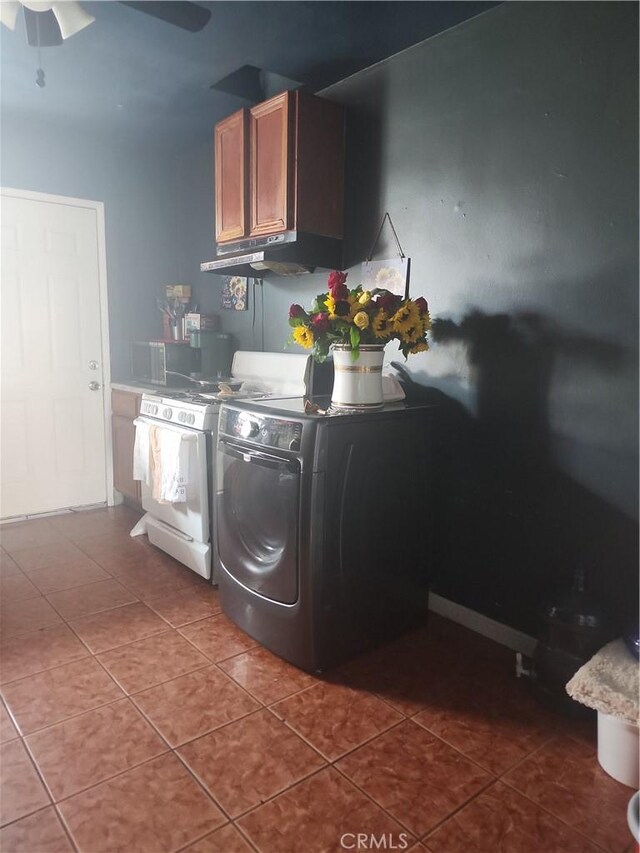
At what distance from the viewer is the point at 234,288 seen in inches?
149

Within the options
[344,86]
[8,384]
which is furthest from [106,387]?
[344,86]

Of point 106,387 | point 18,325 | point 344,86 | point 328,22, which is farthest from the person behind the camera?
point 106,387

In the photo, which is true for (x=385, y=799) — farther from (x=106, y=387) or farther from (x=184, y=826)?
(x=106, y=387)

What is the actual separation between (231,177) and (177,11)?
43.3 inches

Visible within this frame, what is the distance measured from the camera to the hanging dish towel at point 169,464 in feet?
8.69

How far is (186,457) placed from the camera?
2648mm

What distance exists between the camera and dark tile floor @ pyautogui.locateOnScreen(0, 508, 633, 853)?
140 cm

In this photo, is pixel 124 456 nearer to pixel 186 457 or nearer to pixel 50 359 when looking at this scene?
pixel 50 359

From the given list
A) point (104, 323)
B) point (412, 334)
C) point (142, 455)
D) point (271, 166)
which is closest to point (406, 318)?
point (412, 334)

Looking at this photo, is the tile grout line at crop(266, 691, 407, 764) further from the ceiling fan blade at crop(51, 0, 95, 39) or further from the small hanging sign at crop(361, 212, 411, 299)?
the ceiling fan blade at crop(51, 0, 95, 39)

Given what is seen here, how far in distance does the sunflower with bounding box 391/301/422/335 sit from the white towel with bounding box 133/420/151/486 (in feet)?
4.93

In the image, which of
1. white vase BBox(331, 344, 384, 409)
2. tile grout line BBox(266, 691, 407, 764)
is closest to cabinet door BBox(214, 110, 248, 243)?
white vase BBox(331, 344, 384, 409)

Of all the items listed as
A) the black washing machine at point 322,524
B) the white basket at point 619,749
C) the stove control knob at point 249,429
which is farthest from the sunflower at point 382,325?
the white basket at point 619,749

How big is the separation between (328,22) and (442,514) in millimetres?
2105
